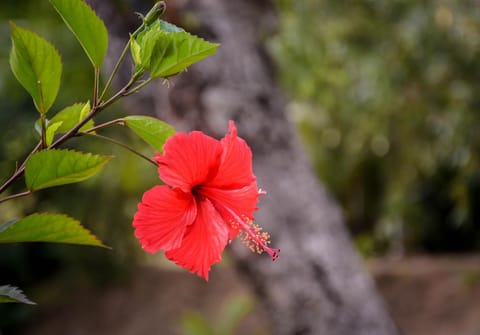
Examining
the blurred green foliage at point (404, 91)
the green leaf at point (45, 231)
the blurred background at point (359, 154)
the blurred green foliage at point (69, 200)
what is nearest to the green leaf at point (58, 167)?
the green leaf at point (45, 231)

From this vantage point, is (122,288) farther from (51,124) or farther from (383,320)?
(51,124)

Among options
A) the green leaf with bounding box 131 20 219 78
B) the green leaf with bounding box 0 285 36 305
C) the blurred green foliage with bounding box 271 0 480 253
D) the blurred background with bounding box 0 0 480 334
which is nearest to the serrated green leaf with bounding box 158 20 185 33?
the green leaf with bounding box 131 20 219 78

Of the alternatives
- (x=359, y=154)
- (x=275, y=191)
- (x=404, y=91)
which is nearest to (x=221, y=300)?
(x=359, y=154)

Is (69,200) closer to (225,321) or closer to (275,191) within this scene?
(225,321)

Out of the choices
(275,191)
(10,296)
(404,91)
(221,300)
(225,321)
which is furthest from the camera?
(221,300)

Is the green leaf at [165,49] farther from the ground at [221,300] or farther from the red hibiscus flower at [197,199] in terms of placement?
the ground at [221,300]

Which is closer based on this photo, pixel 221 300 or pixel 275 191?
pixel 275 191

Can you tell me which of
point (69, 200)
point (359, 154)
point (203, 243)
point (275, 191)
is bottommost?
point (203, 243)
